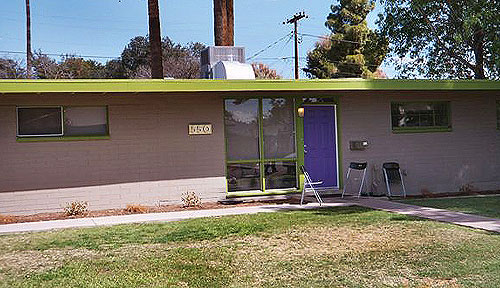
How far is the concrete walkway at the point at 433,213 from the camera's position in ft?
24.1

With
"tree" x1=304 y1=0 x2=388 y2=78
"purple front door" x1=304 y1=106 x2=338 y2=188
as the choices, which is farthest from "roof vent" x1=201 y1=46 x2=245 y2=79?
"tree" x1=304 y1=0 x2=388 y2=78

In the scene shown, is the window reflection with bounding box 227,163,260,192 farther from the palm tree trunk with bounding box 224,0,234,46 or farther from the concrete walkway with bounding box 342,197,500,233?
the palm tree trunk with bounding box 224,0,234,46

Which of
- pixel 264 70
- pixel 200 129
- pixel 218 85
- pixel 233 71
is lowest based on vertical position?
pixel 200 129

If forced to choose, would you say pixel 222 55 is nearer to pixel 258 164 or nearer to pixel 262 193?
pixel 258 164

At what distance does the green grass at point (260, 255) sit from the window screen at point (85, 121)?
2673 mm

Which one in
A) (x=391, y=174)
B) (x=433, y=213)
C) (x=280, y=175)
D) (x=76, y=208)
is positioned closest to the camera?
(x=433, y=213)

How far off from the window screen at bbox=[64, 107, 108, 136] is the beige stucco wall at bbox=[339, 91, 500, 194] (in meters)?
5.07

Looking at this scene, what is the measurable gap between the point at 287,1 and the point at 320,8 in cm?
441

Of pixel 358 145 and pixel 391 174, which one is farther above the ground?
pixel 358 145

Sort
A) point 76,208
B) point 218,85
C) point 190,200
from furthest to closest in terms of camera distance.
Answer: point 190,200 < point 218,85 < point 76,208

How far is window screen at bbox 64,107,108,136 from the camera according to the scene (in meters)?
9.82

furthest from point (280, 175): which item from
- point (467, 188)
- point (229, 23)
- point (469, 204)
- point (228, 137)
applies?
point (229, 23)

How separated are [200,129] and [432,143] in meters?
5.53

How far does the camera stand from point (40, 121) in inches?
381
